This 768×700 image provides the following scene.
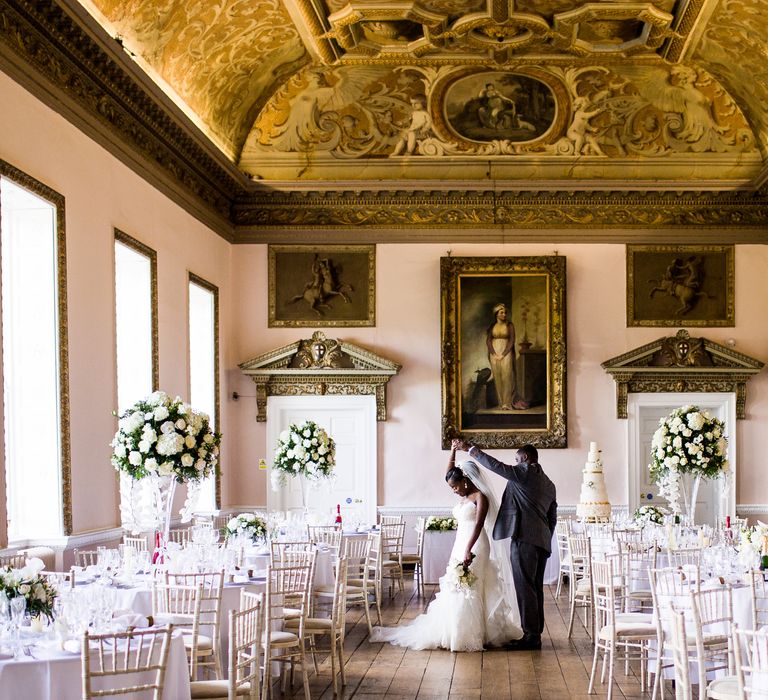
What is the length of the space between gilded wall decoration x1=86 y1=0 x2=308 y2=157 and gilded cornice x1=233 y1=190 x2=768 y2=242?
54.8 inches

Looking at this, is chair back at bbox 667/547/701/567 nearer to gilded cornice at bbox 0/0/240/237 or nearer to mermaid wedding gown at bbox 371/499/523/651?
mermaid wedding gown at bbox 371/499/523/651

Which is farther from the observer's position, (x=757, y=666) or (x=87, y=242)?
(x=87, y=242)

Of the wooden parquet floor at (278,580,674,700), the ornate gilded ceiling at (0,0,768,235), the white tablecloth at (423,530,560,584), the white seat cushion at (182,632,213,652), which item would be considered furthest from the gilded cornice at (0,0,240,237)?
the wooden parquet floor at (278,580,674,700)

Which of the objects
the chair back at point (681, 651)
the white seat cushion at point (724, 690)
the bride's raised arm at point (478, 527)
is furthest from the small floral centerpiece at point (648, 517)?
the white seat cushion at point (724, 690)

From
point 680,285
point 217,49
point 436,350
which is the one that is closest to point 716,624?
point 436,350

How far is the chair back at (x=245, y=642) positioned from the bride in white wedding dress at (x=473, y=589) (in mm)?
4007

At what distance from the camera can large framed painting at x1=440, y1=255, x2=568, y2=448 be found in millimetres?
19016

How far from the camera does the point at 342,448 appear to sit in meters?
19.3

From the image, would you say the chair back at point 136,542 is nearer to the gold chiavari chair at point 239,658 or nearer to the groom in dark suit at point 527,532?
the groom in dark suit at point 527,532

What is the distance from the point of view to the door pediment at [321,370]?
19031 mm

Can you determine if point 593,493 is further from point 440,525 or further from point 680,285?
point 680,285

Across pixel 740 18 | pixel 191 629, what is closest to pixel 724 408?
pixel 740 18

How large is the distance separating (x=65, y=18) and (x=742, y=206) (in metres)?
12.4

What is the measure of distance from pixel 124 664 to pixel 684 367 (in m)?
14.0
